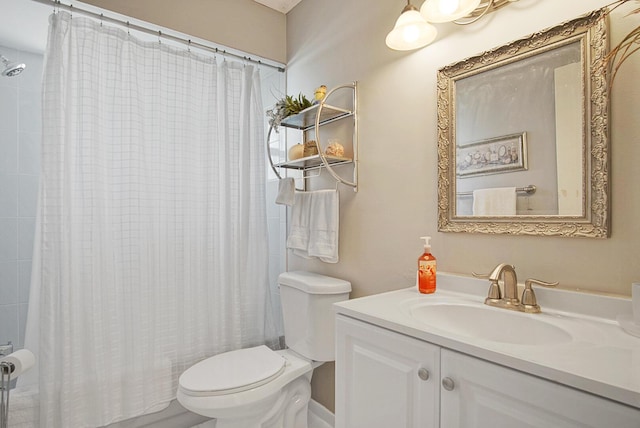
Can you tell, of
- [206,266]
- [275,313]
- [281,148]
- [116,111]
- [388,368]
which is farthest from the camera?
[281,148]

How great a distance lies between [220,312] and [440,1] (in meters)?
1.78

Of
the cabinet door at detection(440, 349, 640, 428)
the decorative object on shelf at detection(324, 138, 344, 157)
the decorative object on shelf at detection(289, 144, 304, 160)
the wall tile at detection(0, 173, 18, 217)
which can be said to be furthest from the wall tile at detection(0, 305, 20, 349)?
the cabinet door at detection(440, 349, 640, 428)

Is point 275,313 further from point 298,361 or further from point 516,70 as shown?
point 516,70

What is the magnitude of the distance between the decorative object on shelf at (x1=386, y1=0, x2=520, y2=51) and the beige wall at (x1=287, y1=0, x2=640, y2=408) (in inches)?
1.5

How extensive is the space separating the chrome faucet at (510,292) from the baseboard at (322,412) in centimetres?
122

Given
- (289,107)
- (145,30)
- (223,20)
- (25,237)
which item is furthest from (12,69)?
(289,107)

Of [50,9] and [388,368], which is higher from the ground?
[50,9]

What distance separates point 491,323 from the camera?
105cm

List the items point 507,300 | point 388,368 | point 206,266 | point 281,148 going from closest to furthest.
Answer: point 388,368, point 507,300, point 206,266, point 281,148

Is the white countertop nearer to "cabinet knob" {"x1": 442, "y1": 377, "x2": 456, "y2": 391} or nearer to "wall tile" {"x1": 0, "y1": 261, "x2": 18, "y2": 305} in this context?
"cabinet knob" {"x1": 442, "y1": 377, "x2": 456, "y2": 391}

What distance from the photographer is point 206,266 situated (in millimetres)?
1836

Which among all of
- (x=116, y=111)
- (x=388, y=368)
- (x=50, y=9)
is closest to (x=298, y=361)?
(x=388, y=368)

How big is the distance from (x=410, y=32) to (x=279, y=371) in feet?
5.11

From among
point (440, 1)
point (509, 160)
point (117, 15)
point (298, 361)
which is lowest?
point (298, 361)
